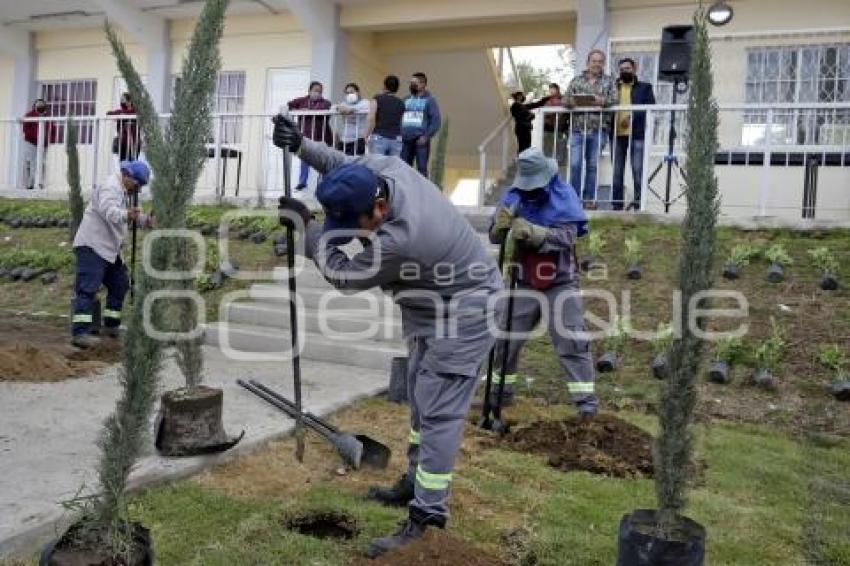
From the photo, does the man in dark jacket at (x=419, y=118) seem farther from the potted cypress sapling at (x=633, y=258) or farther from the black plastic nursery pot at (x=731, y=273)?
the black plastic nursery pot at (x=731, y=273)

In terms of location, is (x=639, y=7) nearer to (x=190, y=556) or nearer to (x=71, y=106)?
(x=190, y=556)

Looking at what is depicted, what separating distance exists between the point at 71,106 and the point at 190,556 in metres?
17.0

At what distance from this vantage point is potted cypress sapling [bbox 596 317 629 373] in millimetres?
6332

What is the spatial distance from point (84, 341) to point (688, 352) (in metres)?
5.68

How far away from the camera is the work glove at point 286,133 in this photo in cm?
387

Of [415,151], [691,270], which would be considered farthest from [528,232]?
[415,151]

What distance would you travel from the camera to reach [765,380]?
5848 millimetres

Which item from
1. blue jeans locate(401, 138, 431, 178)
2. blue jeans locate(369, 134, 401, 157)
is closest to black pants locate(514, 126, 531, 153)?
blue jeans locate(401, 138, 431, 178)

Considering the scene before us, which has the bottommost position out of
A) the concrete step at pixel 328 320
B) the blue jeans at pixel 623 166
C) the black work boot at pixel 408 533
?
the black work boot at pixel 408 533

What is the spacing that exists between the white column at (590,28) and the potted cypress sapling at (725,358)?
7.13 metres

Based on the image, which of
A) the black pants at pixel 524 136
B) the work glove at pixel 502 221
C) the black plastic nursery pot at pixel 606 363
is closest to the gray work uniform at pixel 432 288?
the work glove at pixel 502 221

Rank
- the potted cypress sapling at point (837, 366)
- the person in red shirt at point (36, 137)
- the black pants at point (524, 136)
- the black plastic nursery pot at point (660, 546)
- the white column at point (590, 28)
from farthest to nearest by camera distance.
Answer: the person in red shirt at point (36, 137) < the white column at point (590, 28) < the black pants at point (524, 136) < the potted cypress sapling at point (837, 366) < the black plastic nursery pot at point (660, 546)

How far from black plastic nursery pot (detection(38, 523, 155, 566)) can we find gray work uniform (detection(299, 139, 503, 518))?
1.15 meters

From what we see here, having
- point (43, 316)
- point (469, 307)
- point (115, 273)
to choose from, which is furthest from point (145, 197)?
point (469, 307)
